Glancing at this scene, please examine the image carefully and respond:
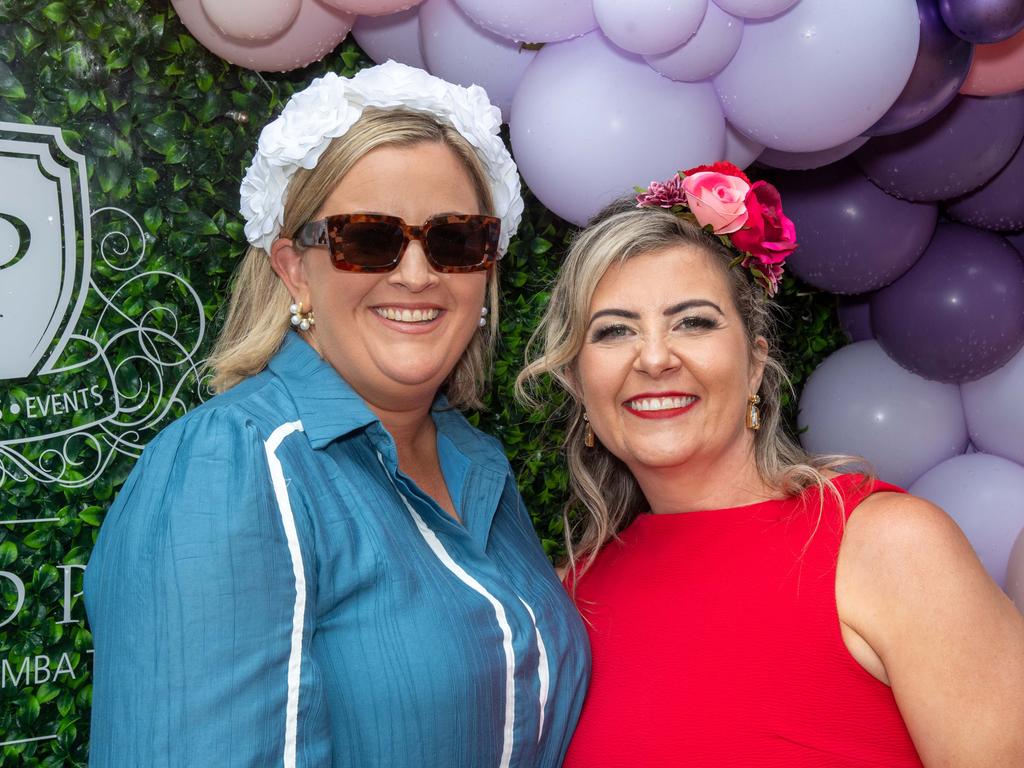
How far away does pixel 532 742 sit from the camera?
68.6 inches

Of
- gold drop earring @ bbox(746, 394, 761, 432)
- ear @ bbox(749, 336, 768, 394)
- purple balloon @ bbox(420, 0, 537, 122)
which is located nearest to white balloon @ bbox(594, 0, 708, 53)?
purple balloon @ bbox(420, 0, 537, 122)

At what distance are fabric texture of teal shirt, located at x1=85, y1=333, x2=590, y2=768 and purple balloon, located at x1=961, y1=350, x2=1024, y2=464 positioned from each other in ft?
6.25

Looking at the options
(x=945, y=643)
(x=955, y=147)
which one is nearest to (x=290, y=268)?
(x=945, y=643)

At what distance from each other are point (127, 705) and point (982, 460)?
2.62 meters

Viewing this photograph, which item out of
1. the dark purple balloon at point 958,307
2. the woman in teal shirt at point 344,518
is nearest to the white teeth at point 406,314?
the woman in teal shirt at point 344,518

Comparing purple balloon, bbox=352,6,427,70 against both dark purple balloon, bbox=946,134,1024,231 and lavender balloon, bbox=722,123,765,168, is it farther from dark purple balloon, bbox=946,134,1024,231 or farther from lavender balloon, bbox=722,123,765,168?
dark purple balloon, bbox=946,134,1024,231

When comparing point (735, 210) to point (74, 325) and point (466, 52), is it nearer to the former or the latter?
point (466, 52)

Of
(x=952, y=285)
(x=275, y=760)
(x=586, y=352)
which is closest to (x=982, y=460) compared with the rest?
(x=952, y=285)

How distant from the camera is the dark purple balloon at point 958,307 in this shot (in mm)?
2855

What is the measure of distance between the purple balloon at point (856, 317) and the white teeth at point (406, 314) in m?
2.04

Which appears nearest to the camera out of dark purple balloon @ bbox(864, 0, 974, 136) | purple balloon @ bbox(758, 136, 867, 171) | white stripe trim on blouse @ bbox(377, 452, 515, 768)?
white stripe trim on blouse @ bbox(377, 452, 515, 768)

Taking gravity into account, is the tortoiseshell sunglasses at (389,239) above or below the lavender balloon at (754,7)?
below

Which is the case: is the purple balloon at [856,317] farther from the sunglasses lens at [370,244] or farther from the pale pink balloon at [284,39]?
the sunglasses lens at [370,244]

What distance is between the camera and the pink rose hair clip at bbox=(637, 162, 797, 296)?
80.7 inches
